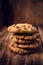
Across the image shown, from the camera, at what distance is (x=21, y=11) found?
4.41ft

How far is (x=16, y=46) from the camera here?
0.87 m

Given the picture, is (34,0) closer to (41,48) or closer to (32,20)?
(32,20)

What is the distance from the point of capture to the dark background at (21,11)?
1312mm

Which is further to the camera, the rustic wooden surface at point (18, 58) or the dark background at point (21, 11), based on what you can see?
the dark background at point (21, 11)

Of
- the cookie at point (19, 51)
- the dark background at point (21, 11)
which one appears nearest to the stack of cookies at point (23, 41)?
the cookie at point (19, 51)

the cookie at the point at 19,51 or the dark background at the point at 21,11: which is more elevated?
the dark background at the point at 21,11

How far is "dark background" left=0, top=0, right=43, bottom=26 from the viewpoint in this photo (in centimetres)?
131

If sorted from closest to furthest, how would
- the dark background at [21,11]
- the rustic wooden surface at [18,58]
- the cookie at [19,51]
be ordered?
1. the rustic wooden surface at [18,58]
2. the cookie at [19,51]
3. the dark background at [21,11]

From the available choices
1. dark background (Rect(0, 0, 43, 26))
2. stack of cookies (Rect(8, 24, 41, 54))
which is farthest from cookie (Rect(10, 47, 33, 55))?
dark background (Rect(0, 0, 43, 26))

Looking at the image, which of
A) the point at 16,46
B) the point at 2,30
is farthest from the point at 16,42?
the point at 2,30

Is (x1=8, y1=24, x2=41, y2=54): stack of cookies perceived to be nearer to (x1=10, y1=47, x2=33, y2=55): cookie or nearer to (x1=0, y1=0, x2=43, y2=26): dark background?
(x1=10, y1=47, x2=33, y2=55): cookie

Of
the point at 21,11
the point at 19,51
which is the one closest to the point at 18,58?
the point at 19,51

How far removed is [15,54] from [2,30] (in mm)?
497

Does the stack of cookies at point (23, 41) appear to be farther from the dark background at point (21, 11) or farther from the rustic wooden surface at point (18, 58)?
the dark background at point (21, 11)
